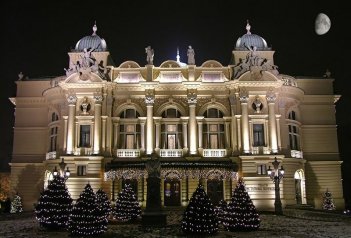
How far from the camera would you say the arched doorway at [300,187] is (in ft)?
138

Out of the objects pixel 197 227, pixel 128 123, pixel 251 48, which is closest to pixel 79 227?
pixel 197 227

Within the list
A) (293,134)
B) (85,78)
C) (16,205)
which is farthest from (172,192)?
(16,205)

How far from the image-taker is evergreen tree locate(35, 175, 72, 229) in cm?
2370

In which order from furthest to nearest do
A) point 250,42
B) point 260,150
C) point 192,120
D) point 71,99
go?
point 250,42
point 192,120
point 71,99
point 260,150

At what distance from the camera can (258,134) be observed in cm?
4125

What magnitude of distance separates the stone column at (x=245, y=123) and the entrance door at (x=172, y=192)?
6.82 metres

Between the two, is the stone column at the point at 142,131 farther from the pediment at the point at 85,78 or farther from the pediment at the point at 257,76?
the pediment at the point at 257,76

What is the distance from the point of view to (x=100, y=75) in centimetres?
4122

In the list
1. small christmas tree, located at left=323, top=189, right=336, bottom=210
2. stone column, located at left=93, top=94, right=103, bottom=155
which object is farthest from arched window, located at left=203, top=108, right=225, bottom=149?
small christmas tree, located at left=323, top=189, right=336, bottom=210

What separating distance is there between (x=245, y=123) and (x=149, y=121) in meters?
8.74

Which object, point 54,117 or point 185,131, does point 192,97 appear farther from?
point 54,117

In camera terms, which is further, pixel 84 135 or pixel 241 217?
pixel 84 135

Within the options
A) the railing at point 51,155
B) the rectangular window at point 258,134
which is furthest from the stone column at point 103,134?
the rectangular window at point 258,134

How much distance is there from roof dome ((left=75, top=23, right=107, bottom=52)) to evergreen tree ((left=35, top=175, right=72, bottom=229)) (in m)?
23.8
